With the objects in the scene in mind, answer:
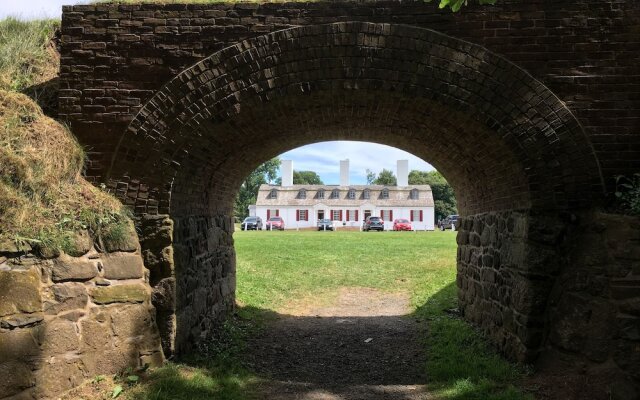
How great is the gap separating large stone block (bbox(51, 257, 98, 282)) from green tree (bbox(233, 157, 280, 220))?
66.4m

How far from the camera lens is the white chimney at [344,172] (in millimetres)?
56031

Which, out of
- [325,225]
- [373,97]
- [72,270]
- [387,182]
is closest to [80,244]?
[72,270]

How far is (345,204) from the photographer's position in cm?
5381

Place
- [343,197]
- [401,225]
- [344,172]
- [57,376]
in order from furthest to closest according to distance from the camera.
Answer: [344,172]
[343,197]
[401,225]
[57,376]

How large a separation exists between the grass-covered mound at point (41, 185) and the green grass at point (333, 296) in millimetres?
1734

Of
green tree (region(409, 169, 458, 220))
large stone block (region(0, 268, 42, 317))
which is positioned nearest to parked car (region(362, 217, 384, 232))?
green tree (region(409, 169, 458, 220))

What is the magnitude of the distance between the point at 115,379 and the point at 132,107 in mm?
2956

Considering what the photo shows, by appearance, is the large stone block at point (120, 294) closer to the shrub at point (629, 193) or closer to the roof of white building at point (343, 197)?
the shrub at point (629, 193)

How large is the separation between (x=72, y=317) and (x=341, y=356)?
3600 mm

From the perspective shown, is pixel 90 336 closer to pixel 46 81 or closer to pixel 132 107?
pixel 132 107

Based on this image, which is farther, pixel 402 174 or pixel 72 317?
pixel 402 174

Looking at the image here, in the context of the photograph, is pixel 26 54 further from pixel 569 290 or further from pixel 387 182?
pixel 387 182

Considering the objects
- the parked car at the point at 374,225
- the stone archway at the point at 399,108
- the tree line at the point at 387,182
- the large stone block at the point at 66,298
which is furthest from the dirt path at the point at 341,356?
the tree line at the point at 387,182

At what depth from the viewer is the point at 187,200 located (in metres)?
6.51
